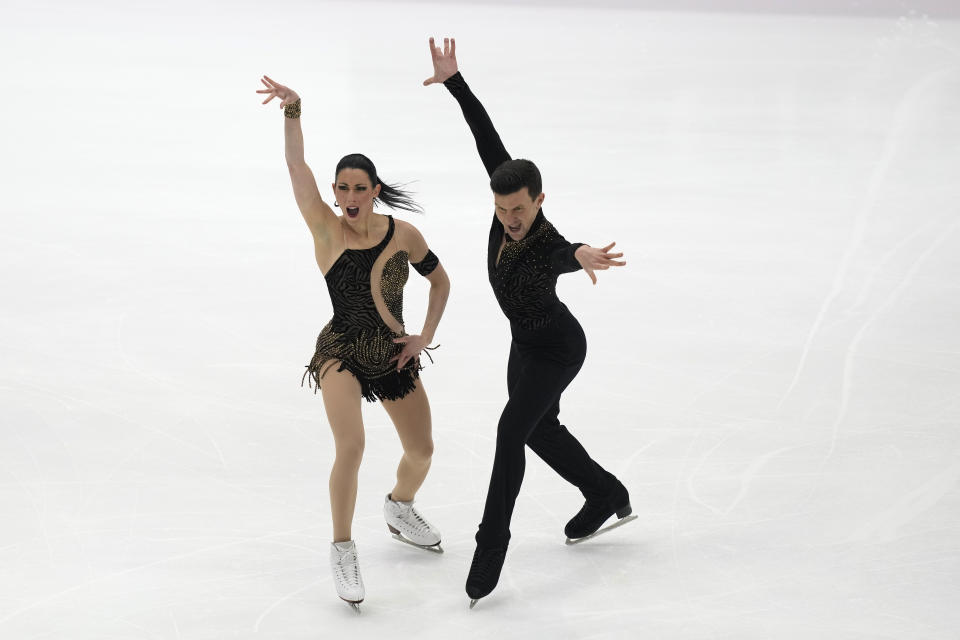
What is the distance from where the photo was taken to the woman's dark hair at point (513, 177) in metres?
3.83

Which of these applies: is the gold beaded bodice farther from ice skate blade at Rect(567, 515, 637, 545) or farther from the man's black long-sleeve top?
ice skate blade at Rect(567, 515, 637, 545)

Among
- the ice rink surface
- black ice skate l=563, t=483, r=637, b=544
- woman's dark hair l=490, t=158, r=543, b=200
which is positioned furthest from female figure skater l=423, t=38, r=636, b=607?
black ice skate l=563, t=483, r=637, b=544

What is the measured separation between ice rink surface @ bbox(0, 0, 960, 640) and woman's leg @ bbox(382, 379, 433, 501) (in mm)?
260

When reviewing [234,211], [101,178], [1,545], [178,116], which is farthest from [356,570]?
[178,116]

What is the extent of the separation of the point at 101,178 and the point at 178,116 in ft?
9.53

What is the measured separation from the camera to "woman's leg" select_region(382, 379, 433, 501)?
13.6ft

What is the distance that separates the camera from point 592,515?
14.3 feet

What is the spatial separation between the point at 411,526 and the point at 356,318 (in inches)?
32.2

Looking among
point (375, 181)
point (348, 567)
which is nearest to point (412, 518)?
point (348, 567)

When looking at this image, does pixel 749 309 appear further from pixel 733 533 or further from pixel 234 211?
pixel 234 211

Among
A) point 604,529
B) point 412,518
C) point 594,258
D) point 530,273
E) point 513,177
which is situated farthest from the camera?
point 604,529

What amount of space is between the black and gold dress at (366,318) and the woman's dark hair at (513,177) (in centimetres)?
44

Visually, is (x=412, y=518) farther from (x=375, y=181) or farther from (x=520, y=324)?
(x=375, y=181)

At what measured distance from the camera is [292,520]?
14.8 ft
